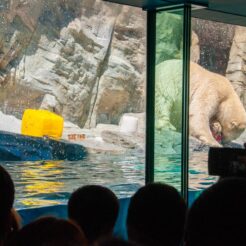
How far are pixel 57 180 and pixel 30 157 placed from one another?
0.81ft

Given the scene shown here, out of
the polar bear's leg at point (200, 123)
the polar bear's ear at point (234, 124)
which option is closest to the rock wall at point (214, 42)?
the polar bear's leg at point (200, 123)

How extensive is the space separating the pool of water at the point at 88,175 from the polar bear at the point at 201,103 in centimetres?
25

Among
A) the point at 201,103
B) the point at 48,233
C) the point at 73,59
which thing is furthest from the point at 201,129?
the point at 48,233

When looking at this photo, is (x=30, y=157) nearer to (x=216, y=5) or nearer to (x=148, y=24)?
(x=148, y=24)

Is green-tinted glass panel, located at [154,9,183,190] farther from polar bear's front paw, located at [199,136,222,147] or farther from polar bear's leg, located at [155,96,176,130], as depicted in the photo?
polar bear's front paw, located at [199,136,222,147]

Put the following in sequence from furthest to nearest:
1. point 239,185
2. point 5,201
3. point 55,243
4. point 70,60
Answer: point 70,60, point 5,201, point 239,185, point 55,243

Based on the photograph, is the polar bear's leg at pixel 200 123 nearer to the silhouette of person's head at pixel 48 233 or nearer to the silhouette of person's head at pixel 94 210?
the silhouette of person's head at pixel 94 210

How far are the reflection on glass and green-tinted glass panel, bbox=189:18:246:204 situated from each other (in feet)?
1.62

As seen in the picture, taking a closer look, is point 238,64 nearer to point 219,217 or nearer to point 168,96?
point 168,96

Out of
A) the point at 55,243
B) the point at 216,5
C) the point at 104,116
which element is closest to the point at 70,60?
the point at 104,116

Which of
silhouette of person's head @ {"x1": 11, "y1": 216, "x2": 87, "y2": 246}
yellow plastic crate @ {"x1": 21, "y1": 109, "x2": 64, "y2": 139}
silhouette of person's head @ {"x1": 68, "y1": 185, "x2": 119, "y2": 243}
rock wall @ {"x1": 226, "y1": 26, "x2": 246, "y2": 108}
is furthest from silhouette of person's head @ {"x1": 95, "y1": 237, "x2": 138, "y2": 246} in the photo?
rock wall @ {"x1": 226, "y1": 26, "x2": 246, "y2": 108}

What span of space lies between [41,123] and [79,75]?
1.56ft

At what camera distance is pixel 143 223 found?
67.9 inches

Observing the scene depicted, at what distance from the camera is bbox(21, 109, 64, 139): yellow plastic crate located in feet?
13.7
